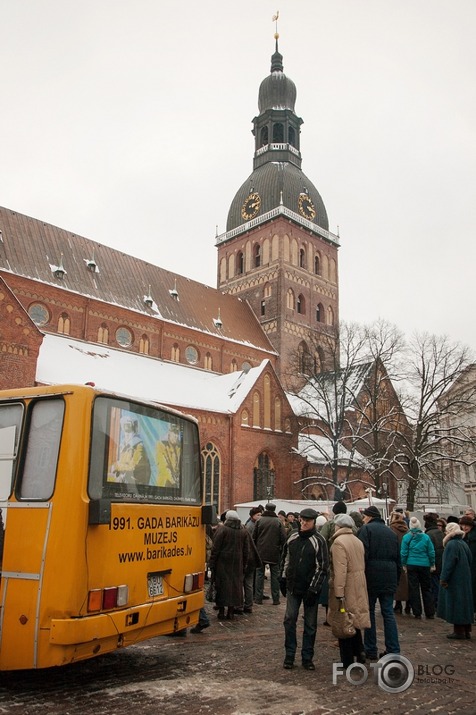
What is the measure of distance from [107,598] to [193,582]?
1.74 meters

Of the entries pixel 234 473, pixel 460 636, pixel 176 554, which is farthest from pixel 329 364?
pixel 176 554

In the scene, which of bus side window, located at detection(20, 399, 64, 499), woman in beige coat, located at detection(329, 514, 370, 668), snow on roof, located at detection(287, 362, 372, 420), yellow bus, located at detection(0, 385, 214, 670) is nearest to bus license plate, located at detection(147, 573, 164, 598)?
yellow bus, located at detection(0, 385, 214, 670)

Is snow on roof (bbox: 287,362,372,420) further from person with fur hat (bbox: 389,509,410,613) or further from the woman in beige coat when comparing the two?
the woman in beige coat

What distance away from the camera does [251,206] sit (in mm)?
48031

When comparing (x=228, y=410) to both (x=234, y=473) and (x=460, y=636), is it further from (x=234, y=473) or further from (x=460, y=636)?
(x=460, y=636)

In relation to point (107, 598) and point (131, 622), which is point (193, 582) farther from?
point (107, 598)

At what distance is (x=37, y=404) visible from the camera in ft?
18.3

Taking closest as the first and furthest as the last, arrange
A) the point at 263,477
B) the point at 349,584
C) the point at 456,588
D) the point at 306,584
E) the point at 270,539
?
the point at 349,584 < the point at 306,584 < the point at 456,588 < the point at 270,539 < the point at 263,477

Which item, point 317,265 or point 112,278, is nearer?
point 112,278

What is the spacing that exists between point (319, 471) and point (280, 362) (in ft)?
38.0

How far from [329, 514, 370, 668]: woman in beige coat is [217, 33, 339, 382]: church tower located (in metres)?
35.1

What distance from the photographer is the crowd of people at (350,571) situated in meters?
6.29

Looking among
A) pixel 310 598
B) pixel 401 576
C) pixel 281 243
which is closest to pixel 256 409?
pixel 281 243

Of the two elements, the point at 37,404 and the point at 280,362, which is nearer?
the point at 37,404
